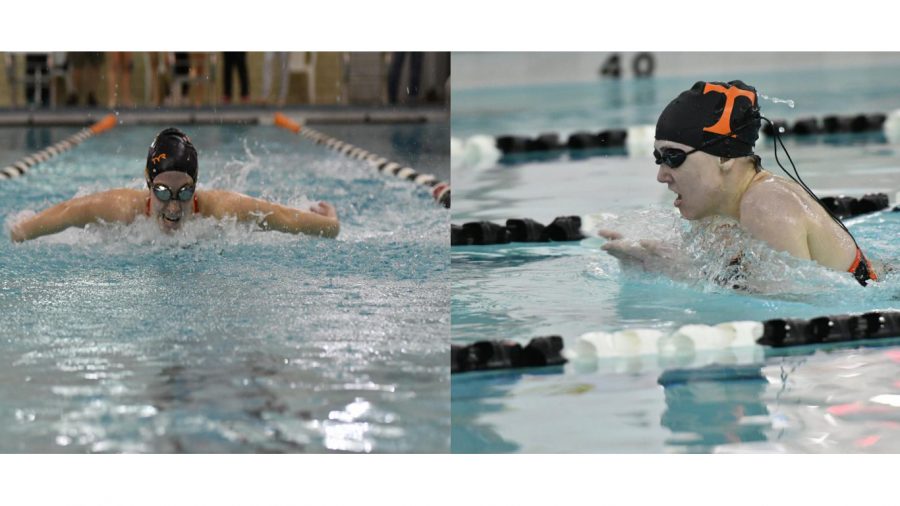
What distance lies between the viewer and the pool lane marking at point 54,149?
6805mm

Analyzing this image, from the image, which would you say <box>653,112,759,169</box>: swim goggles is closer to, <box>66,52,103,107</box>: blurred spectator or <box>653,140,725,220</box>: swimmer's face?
<box>653,140,725,220</box>: swimmer's face

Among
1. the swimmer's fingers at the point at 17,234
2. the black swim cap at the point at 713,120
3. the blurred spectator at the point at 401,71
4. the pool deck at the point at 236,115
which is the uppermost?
the blurred spectator at the point at 401,71

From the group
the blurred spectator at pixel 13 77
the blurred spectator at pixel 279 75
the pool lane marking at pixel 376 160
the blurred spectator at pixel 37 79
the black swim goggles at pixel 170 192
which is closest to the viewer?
the black swim goggles at pixel 170 192

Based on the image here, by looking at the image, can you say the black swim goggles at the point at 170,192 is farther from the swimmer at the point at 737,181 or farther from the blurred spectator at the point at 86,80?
the blurred spectator at the point at 86,80

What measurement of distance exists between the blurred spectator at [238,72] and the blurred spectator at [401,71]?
958 mm

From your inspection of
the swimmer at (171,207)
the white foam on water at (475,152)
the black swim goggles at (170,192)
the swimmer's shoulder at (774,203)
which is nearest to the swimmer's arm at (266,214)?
the swimmer at (171,207)

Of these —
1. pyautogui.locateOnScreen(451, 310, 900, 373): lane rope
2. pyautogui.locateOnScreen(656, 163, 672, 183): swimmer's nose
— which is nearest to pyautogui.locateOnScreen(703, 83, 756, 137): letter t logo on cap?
pyautogui.locateOnScreen(656, 163, 672, 183): swimmer's nose

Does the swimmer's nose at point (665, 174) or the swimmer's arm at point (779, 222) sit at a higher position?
the swimmer's nose at point (665, 174)

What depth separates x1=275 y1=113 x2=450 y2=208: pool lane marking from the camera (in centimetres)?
591

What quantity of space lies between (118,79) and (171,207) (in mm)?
4471

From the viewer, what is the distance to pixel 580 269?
14.1 feet

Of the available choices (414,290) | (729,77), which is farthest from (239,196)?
(729,77)

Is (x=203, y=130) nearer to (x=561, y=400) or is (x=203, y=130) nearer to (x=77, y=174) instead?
(x=77, y=174)

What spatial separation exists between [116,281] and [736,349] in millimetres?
2132
